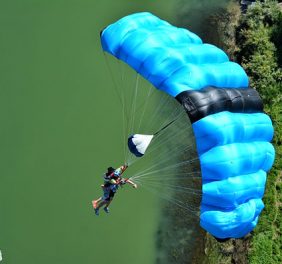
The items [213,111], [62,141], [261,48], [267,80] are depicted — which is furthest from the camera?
[261,48]

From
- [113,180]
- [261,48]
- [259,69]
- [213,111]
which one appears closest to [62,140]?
[113,180]

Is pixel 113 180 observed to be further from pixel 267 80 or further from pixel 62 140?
pixel 267 80

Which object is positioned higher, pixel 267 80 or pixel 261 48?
pixel 261 48

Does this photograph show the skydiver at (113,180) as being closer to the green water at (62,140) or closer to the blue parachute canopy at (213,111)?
the blue parachute canopy at (213,111)

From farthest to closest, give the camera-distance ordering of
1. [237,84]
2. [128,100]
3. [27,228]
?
[128,100] → [27,228] → [237,84]

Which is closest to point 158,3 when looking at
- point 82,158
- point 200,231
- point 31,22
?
point 31,22

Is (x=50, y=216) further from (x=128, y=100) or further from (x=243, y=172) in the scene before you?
(x=243, y=172)

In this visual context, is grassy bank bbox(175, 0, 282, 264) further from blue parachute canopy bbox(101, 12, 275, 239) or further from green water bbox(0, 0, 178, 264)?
blue parachute canopy bbox(101, 12, 275, 239)
